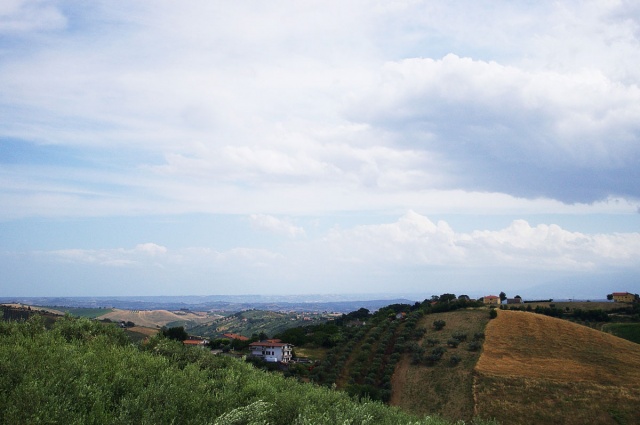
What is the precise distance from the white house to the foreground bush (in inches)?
2579

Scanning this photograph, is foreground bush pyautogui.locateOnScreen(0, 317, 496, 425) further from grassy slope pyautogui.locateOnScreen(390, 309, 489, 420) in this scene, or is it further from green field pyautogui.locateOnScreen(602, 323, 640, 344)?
green field pyautogui.locateOnScreen(602, 323, 640, 344)

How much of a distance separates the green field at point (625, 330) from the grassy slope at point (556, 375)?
57.4 feet

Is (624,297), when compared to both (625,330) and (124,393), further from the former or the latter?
(124,393)

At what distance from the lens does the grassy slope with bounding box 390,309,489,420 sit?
209 feet

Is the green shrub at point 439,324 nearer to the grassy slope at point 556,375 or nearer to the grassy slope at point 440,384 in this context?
the grassy slope at point 440,384

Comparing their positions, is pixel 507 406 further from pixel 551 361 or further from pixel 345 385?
pixel 345 385

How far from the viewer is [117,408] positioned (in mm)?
18984

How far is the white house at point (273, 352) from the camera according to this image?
311 ft

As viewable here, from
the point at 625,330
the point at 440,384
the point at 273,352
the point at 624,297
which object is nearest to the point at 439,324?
the point at 440,384

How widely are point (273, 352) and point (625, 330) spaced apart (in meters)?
82.3

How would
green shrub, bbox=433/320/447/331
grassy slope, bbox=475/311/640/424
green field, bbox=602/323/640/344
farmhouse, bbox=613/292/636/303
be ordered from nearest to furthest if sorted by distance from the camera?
1. grassy slope, bbox=475/311/640/424
2. green shrub, bbox=433/320/447/331
3. green field, bbox=602/323/640/344
4. farmhouse, bbox=613/292/636/303

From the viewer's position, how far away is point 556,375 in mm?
66438

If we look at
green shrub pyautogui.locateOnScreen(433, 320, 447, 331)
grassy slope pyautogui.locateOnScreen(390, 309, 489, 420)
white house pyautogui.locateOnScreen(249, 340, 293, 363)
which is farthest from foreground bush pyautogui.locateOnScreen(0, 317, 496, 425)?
green shrub pyautogui.locateOnScreen(433, 320, 447, 331)

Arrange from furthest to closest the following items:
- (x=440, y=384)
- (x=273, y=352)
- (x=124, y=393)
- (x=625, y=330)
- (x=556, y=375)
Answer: (x=625, y=330), (x=273, y=352), (x=440, y=384), (x=556, y=375), (x=124, y=393)
